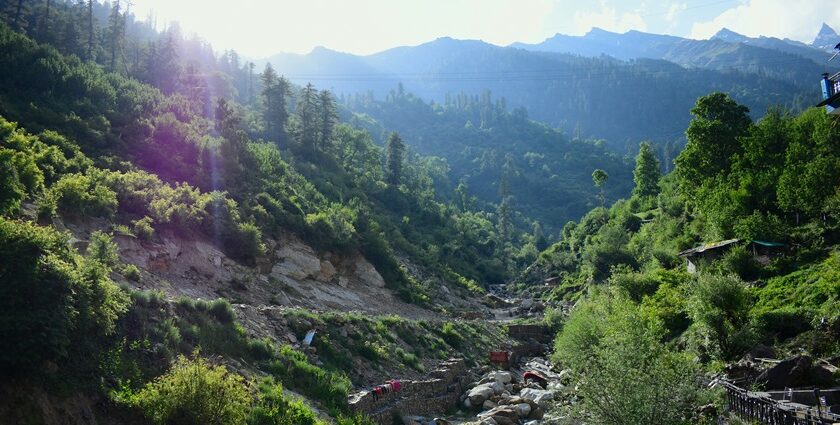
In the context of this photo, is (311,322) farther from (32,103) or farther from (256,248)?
(32,103)

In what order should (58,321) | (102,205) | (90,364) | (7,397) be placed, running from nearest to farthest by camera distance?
1. (7,397)
2. (58,321)
3. (90,364)
4. (102,205)

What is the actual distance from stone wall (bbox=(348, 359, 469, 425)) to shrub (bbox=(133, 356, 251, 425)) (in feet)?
26.9

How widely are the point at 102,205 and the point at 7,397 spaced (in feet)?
61.3

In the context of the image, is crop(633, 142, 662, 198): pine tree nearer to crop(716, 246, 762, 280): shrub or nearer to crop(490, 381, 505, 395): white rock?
crop(716, 246, 762, 280): shrub

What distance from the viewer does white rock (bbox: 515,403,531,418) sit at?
2752cm

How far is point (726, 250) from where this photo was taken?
131 feet

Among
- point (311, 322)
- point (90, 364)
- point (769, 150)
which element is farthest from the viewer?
point (769, 150)

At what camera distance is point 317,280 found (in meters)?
43.1

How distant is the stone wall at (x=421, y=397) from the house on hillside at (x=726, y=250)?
19.7 meters


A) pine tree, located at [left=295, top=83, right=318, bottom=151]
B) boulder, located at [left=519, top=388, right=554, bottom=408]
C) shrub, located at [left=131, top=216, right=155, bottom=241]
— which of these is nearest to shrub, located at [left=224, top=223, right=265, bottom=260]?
shrub, located at [left=131, top=216, right=155, bottom=241]

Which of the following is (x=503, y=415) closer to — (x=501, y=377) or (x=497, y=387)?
(x=497, y=387)

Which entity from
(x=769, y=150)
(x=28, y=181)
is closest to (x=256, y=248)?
(x=28, y=181)

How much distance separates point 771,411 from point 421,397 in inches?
595

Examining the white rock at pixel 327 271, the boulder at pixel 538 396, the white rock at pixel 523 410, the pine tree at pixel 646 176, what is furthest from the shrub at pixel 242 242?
the pine tree at pixel 646 176
